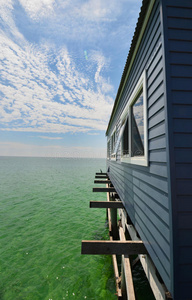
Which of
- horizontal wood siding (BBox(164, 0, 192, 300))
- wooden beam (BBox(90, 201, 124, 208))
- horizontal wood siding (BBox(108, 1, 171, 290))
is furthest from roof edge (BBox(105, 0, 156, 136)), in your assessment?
wooden beam (BBox(90, 201, 124, 208))

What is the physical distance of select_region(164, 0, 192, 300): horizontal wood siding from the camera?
2.00 m

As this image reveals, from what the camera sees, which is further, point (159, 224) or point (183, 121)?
point (159, 224)

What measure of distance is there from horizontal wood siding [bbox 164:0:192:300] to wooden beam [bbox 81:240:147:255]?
1.20 meters

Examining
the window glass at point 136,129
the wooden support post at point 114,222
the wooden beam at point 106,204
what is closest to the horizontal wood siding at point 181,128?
the window glass at point 136,129

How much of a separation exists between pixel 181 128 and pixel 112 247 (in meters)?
2.57

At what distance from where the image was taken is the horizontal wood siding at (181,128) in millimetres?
1996

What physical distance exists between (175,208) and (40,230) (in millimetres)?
10999

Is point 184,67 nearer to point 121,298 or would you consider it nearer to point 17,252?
point 121,298

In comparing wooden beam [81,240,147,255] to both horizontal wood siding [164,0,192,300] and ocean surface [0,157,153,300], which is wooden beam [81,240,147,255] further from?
ocean surface [0,157,153,300]

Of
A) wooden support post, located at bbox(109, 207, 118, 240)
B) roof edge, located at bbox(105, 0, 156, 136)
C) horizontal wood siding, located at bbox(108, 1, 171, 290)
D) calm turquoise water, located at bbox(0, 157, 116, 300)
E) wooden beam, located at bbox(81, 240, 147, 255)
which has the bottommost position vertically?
calm turquoise water, located at bbox(0, 157, 116, 300)

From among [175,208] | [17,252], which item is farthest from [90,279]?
[175,208]

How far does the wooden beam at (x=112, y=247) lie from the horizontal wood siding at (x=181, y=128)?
1.20m

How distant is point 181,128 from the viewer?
7.00 ft

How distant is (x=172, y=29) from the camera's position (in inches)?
91.4
